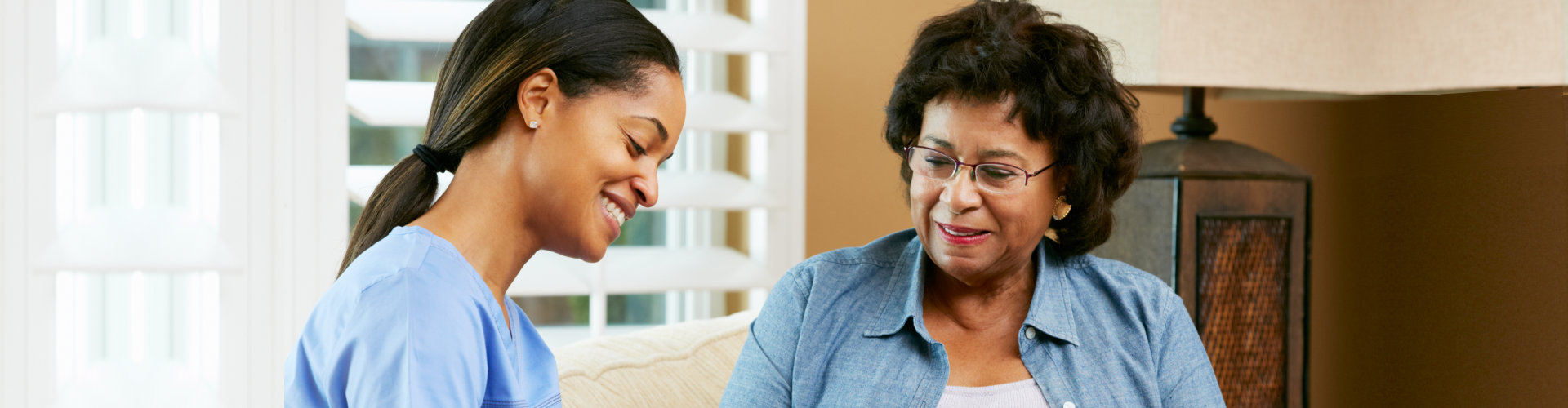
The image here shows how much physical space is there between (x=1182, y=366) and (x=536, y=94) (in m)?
0.90

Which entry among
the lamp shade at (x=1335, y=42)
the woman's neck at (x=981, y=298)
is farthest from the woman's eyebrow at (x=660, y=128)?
the lamp shade at (x=1335, y=42)

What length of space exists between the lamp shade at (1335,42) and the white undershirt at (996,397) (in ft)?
1.65

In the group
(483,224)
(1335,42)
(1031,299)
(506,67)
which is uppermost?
(1335,42)

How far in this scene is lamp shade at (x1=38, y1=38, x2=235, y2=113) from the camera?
1.56 metres

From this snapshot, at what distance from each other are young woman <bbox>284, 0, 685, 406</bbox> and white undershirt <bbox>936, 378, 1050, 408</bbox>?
545 mm

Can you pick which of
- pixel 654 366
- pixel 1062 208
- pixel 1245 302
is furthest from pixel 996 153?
pixel 1245 302

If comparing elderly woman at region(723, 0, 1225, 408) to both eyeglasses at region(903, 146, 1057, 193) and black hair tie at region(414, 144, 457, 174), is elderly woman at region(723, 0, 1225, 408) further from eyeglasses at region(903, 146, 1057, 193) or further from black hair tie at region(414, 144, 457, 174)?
black hair tie at region(414, 144, 457, 174)

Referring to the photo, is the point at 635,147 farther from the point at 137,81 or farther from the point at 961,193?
the point at 137,81

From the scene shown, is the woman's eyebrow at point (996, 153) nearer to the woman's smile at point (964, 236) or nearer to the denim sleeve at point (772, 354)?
the woman's smile at point (964, 236)

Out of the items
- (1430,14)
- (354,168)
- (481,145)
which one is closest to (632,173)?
(481,145)

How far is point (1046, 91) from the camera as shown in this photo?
1327 millimetres

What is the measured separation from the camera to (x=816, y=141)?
1992 millimetres

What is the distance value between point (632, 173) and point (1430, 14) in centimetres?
129

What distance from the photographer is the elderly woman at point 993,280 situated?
1312mm
